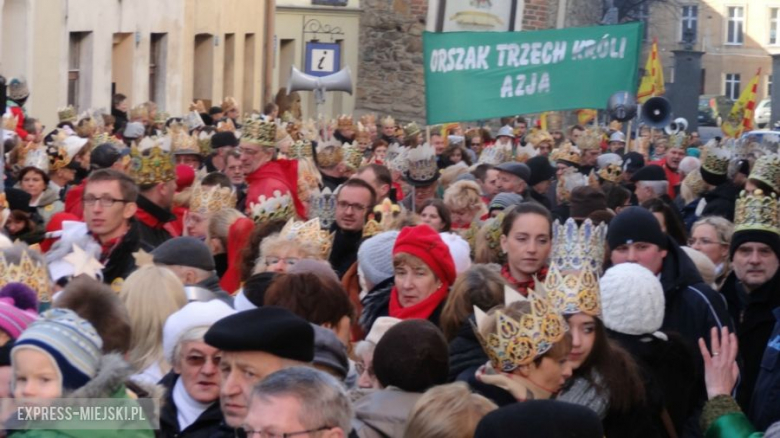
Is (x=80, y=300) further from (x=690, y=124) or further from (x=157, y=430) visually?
(x=690, y=124)

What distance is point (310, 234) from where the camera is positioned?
340 inches

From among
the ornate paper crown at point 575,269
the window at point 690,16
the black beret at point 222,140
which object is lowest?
the black beret at point 222,140

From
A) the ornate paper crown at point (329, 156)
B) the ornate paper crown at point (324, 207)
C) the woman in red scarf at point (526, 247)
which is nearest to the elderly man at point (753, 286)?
the woman in red scarf at point (526, 247)

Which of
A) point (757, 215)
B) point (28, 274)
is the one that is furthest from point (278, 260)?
point (757, 215)

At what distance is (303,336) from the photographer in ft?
17.3

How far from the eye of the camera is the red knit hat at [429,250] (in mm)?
7586

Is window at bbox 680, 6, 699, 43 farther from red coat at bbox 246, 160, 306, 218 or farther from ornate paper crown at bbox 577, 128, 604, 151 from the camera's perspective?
red coat at bbox 246, 160, 306, 218

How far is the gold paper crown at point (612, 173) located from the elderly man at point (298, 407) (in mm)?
10692

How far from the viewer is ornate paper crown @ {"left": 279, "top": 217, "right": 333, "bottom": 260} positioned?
27.8 feet

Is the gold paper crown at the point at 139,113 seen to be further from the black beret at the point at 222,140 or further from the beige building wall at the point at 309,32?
the beige building wall at the point at 309,32

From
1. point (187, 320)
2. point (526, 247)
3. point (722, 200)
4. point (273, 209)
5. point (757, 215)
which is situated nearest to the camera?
point (187, 320)

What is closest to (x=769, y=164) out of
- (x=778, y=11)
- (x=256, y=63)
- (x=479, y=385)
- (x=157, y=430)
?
(x=479, y=385)

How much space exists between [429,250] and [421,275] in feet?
0.37

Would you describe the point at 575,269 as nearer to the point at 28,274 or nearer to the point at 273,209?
the point at 28,274
